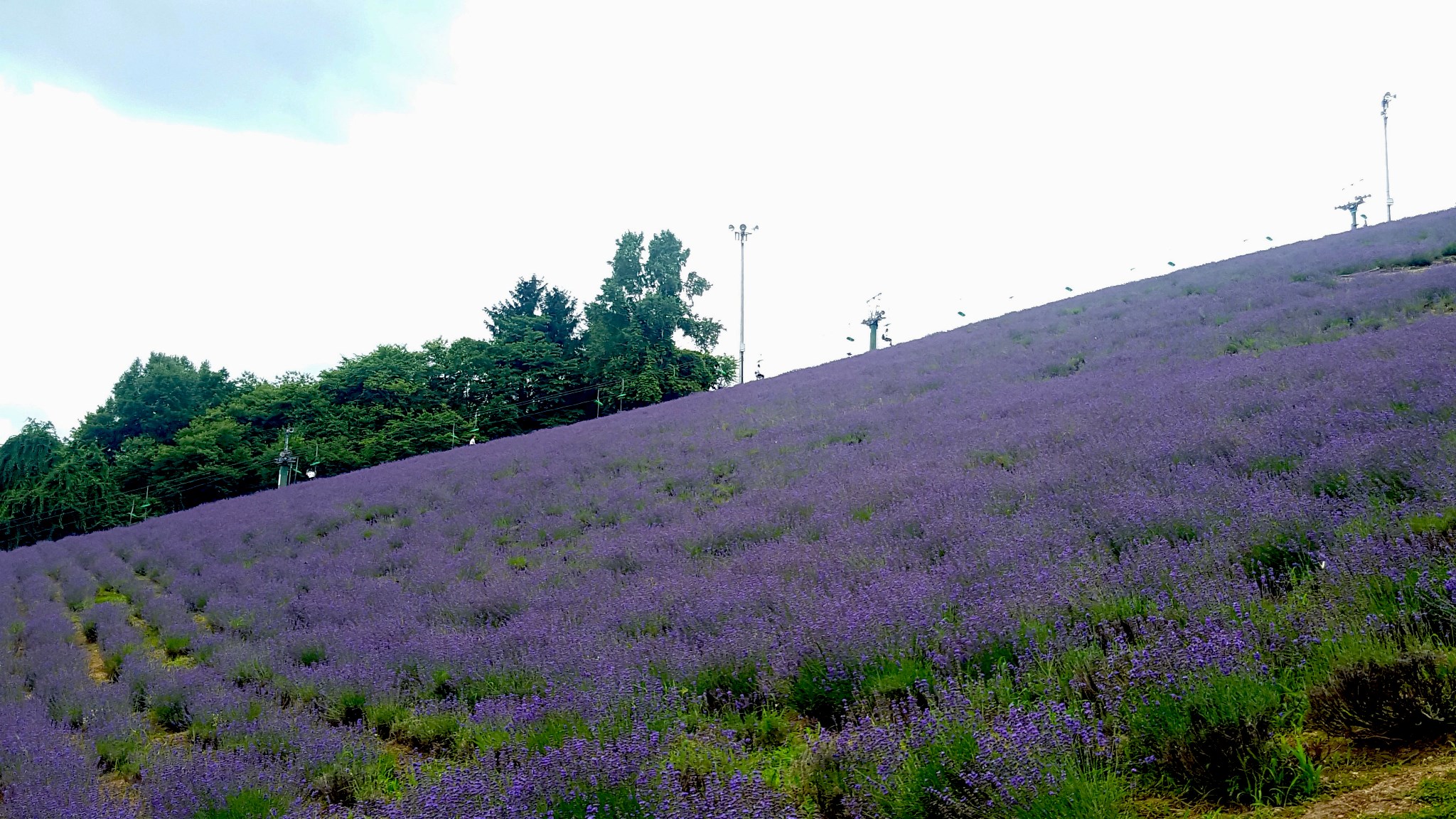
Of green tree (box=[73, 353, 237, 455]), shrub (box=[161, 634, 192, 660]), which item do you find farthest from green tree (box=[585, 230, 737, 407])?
shrub (box=[161, 634, 192, 660])

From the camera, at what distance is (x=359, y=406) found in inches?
1405

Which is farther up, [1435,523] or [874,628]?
[1435,523]

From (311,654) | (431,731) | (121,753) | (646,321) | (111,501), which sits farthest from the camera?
(646,321)

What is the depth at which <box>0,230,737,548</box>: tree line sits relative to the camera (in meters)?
33.8

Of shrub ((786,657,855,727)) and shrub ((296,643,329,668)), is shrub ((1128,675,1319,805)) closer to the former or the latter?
shrub ((786,657,855,727))

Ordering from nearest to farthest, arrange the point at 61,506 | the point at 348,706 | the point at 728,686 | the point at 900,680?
the point at 900,680, the point at 728,686, the point at 348,706, the point at 61,506

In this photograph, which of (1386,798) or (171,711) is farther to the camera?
(171,711)

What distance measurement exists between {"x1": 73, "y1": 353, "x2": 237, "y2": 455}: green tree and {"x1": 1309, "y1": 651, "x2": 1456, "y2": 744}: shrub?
49065 millimetres

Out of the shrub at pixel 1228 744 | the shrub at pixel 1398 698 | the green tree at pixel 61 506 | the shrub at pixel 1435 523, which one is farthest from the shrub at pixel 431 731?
the green tree at pixel 61 506

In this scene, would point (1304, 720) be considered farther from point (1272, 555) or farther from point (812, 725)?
point (812, 725)

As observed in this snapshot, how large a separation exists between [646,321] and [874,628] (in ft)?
119

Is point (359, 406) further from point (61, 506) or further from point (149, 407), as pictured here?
point (149, 407)

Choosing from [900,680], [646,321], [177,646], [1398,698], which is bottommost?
[177,646]

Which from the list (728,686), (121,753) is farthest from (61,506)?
(728,686)
